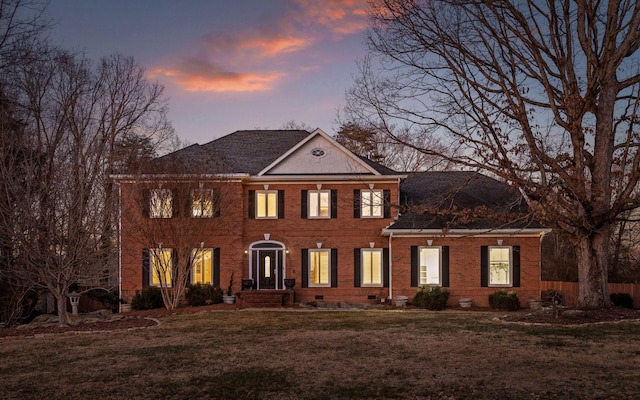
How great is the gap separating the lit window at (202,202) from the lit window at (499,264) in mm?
11725

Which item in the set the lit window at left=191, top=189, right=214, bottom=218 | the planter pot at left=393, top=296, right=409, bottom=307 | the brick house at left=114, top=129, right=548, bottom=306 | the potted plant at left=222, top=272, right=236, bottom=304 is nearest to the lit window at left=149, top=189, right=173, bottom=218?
the lit window at left=191, top=189, right=214, bottom=218

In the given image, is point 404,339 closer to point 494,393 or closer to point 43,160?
point 494,393

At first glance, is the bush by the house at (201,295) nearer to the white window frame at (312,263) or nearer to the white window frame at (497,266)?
the white window frame at (312,263)

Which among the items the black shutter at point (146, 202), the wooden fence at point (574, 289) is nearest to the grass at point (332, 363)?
the black shutter at point (146, 202)

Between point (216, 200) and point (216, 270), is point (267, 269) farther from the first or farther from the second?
point (216, 200)

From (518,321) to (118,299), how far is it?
59.6 feet

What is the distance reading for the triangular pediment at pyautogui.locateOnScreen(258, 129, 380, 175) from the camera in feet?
92.2

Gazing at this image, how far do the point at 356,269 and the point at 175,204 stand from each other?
8.15 metres

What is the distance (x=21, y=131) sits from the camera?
19031mm

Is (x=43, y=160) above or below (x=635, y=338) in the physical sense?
above

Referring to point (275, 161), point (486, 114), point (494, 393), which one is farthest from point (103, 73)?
point (494, 393)

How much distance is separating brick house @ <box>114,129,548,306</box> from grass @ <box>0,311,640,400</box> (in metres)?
9.35

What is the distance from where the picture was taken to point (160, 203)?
83.1 feet

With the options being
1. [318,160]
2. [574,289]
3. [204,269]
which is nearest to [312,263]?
[318,160]
